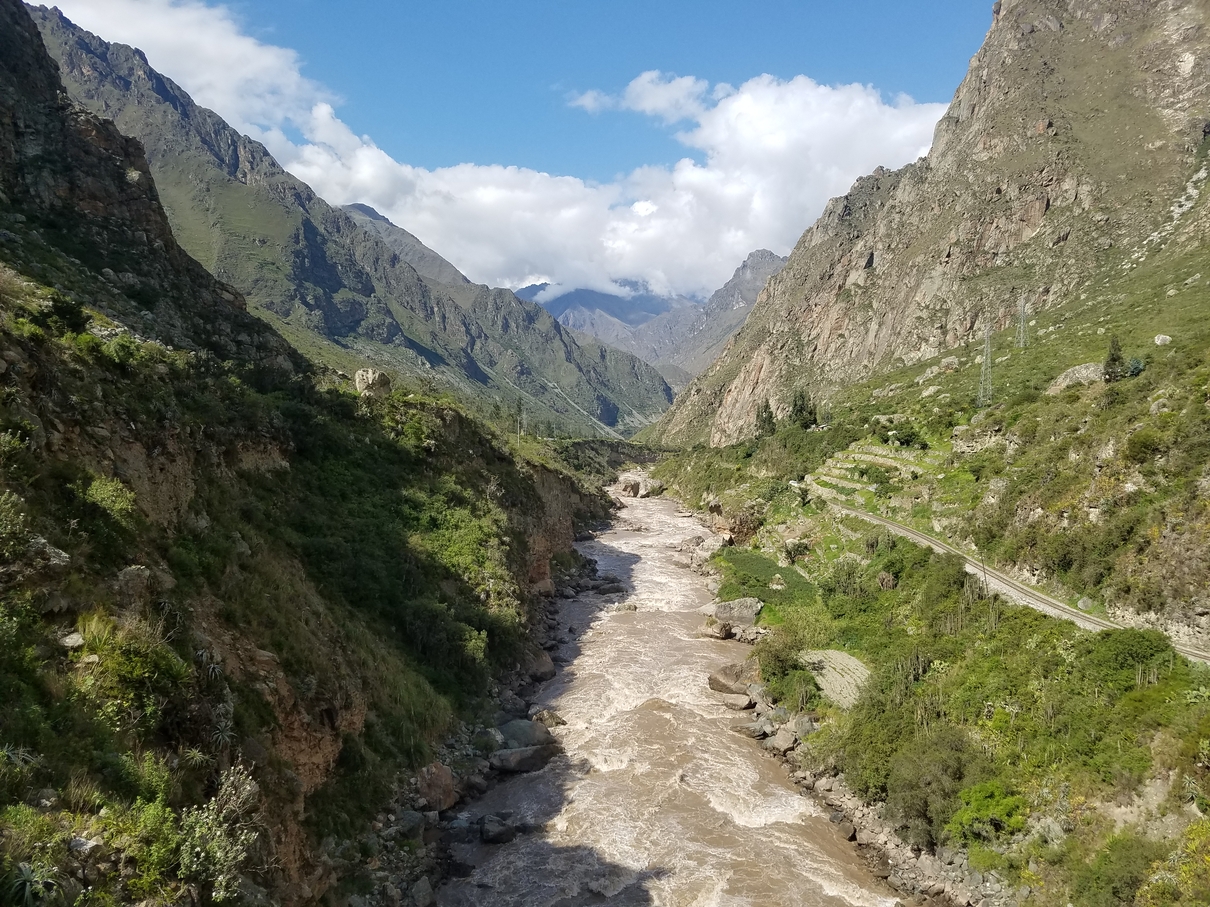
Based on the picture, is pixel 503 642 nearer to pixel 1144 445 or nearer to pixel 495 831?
pixel 495 831

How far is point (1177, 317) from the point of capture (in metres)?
62.7

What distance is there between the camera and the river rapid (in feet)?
68.9

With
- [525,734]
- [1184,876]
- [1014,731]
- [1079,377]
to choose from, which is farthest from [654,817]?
[1079,377]

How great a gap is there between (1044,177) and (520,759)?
157600 mm

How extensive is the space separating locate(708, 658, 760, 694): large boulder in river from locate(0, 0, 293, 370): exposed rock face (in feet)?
124

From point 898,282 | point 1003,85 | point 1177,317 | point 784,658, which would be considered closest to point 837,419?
point 1177,317

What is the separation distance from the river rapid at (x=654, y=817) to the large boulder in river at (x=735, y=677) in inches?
32.2

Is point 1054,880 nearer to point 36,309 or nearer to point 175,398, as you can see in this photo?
point 175,398

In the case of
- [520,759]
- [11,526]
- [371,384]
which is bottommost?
[520,759]

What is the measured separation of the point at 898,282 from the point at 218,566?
614 feet

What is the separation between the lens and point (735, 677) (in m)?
37.3

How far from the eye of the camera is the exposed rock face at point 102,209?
138ft

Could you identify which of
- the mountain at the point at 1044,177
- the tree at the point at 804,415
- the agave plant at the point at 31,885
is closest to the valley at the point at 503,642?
the agave plant at the point at 31,885

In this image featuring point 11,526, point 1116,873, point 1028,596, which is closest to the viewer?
point 11,526
